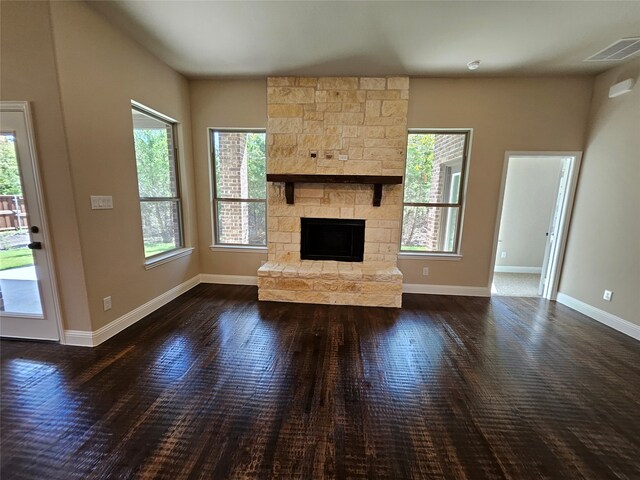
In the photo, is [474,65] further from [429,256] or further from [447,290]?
[447,290]

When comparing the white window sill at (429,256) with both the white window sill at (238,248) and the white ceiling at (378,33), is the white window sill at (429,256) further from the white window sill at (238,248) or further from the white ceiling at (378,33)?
the white ceiling at (378,33)

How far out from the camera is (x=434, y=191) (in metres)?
3.85

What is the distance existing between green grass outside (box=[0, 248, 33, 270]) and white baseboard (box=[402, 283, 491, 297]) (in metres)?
4.23

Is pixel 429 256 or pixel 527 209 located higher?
pixel 527 209

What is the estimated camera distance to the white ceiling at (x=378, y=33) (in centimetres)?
217

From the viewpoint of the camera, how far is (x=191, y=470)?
135 centimetres

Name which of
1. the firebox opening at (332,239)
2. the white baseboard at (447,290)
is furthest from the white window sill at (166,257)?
the white baseboard at (447,290)

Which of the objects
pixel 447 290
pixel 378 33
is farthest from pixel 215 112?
pixel 447 290

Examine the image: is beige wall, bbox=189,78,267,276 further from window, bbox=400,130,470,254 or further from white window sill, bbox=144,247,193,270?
window, bbox=400,130,470,254

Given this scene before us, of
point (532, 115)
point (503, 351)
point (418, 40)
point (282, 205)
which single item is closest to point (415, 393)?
point (503, 351)

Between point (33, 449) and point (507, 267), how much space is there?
6730 mm

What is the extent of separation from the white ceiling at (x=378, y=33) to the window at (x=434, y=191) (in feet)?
2.89

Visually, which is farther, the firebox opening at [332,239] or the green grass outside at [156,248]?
the firebox opening at [332,239]

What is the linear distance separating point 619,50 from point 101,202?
5347 mm
